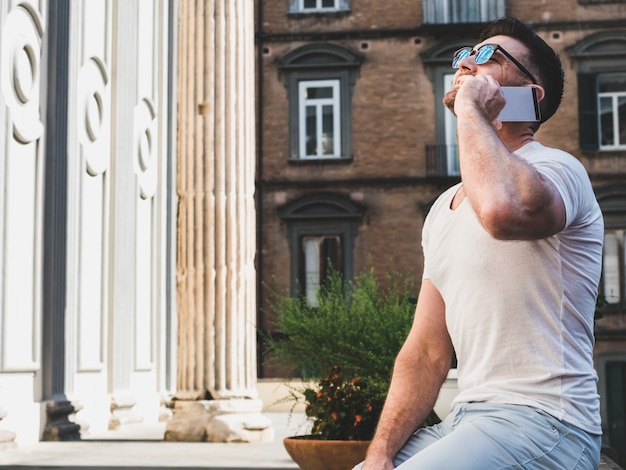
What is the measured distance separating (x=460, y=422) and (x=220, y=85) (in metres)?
10.0

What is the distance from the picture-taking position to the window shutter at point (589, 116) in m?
24.2

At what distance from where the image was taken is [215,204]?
38.0 feet

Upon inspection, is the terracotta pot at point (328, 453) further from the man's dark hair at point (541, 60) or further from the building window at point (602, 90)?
the building window at point (602, 90)

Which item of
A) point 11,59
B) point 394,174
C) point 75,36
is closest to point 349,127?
point 394,174

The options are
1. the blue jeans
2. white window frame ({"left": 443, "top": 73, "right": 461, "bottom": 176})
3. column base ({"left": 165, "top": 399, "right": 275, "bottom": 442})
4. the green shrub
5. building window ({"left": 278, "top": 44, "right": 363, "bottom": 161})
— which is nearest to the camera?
the blue jeans

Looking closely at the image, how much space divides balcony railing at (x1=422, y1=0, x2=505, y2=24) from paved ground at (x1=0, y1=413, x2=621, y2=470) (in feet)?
50.9

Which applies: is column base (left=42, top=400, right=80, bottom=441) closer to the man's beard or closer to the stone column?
the stone column

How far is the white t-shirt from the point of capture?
1857mm

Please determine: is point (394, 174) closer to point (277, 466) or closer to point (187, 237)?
point (187, 237)

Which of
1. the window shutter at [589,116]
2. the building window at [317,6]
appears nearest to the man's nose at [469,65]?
the window shutter at [589,116]

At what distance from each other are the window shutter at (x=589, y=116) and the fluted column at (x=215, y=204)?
13.9 meters

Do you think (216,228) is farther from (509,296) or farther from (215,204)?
(509,296)

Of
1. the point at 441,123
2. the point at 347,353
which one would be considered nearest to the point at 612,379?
the point at 441,123

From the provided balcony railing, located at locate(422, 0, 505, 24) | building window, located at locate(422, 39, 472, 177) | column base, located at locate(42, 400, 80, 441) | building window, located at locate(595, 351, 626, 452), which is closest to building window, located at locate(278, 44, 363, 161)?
building window, located at locate(422, 39, 472, 177)
